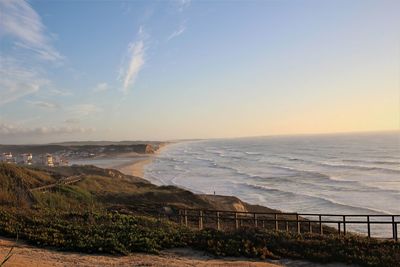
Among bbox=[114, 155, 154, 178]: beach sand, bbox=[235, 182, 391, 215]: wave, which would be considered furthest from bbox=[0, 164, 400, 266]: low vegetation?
bbox=[114, 155, 154, 178]: beach sand

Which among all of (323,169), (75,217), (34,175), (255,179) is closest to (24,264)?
(75,217)

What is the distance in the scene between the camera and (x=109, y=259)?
38.1 ft

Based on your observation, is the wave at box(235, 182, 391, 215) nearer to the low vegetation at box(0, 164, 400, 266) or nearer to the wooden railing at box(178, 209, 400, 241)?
the wooden railing at box(178, 209, 400, 241)

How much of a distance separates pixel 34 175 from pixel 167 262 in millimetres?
22713

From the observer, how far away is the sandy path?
11.1 m

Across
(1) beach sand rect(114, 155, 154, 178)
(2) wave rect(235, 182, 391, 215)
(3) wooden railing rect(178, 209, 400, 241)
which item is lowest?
(2) wave rect(235, 182, 391, 215)

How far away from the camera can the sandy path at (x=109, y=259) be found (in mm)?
11056

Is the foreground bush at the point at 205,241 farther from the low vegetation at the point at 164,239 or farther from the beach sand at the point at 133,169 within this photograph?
the beach sand at the point at 133,169

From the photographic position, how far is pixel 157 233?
46.0 ft

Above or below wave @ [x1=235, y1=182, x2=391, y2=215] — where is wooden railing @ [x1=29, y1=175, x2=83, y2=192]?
above

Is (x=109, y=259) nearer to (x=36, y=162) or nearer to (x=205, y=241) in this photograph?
(x=205, y=241)

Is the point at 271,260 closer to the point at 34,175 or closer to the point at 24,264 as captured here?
the point at 24,264

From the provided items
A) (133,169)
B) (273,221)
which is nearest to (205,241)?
(273,221)

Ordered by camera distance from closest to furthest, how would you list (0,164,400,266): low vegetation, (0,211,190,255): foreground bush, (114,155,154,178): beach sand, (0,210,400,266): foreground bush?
(0,210,400,266): foreground bush < (0,164,400,266): low vegetation < (0,211,190,255): foreground bush < (114,155,154,178): beach sand
